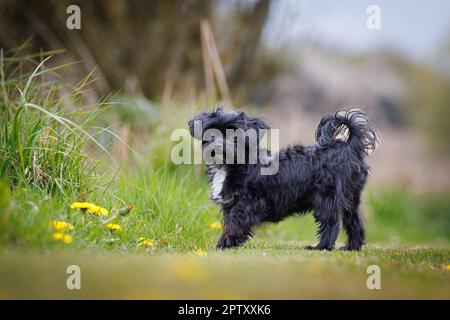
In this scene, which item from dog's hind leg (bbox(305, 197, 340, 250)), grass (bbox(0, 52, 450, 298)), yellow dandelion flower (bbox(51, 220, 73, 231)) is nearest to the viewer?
grass (bbox(0, 52, 450, 298))

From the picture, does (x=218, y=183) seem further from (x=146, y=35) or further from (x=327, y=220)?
(x=146, y=35)

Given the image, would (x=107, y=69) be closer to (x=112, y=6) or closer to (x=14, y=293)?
(x=112, y=6)

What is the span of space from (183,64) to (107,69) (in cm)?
Result: 175

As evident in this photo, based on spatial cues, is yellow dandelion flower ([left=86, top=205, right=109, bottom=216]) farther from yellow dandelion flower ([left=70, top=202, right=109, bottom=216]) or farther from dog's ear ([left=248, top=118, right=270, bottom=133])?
dog's ear ([left=248, top=118, right=270, bottom=133])

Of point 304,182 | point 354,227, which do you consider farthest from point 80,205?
point 354,227

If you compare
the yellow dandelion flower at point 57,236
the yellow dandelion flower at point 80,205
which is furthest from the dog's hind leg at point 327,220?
the yellow dandelion flower at point 57,236

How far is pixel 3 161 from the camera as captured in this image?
5734mm

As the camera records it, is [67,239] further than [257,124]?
No

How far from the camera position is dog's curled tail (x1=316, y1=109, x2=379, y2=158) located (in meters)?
6.31

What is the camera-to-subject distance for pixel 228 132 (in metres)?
6.30

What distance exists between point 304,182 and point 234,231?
0.87 m

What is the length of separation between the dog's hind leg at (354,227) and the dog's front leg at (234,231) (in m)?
1.05

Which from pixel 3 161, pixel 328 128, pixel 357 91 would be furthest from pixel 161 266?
pixel 357 91

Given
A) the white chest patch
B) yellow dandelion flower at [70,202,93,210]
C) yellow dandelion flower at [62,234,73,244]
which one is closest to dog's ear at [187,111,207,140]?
the white chest patch
